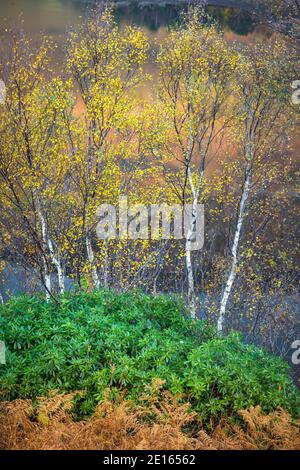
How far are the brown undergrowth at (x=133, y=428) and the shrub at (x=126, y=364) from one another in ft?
0.97

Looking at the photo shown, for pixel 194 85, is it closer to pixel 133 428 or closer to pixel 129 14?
pixel 133 428

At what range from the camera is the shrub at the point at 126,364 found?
7.65 metres

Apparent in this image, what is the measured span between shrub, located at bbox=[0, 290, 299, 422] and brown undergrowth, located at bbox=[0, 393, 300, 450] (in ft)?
0.97

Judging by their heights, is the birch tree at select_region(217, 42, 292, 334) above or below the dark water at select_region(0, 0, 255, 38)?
below

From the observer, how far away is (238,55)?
71.1 feet

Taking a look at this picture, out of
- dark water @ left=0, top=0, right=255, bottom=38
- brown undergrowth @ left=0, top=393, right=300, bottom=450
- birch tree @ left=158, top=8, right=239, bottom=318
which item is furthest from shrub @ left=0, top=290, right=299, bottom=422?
dark water @ left=0, top=0, right=255, bottom=38

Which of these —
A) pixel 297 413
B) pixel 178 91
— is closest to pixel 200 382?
pixel 297 413

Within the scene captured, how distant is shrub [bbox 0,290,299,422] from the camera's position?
765 centimetres

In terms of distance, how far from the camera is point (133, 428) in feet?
23.5

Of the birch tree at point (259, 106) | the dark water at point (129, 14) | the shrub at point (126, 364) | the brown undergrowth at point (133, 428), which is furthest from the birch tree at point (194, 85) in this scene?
the dark water at point (129, 14)

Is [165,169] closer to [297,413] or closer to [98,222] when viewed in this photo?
[98,222]

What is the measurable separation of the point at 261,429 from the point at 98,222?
1526cm

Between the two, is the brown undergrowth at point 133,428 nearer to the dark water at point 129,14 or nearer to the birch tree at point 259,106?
the birch tree at point 259,106

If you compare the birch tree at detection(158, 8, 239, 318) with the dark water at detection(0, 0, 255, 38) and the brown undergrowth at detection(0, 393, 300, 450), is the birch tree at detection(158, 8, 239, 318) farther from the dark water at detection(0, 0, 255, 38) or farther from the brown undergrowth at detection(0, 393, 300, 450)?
the dark water at detection(0, 0, 255, 38)
